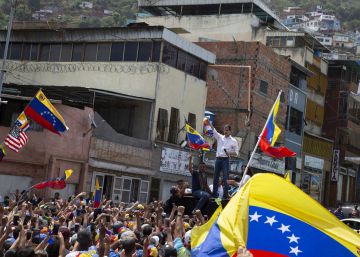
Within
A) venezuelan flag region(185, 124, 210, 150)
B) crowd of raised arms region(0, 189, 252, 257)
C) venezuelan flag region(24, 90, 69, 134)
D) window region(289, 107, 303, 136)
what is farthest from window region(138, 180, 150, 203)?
window region(289, 107, 303, 136)

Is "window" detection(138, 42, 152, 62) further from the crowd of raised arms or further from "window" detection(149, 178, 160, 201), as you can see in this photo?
the crowd of raised arms

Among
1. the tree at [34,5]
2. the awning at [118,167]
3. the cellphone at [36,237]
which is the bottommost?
the cellphone at [36,237]

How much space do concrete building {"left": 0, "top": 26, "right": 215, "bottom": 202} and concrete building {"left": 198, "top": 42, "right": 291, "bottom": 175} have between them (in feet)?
12.3

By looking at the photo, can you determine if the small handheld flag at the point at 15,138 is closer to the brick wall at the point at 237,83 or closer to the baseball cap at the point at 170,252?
the baseball cap at the point at 170,252

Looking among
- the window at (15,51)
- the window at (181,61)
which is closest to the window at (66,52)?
the window at (15,51)

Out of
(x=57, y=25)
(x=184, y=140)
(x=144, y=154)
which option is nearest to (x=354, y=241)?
(x=144, y=154)

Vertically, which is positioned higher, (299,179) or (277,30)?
(277,30)

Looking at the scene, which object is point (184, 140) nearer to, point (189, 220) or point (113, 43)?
point (113, 43)

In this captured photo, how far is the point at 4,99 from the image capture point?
2561 centimetres

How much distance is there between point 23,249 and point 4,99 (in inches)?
802

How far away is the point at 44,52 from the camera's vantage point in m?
33.6

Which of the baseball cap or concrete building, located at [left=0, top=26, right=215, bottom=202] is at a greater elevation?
concrete building, located at [left=0, top=26, right=215, bottom=202]

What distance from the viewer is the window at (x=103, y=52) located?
105ft

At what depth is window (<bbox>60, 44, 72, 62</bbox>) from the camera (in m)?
32.7
